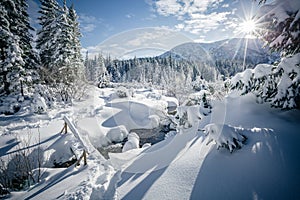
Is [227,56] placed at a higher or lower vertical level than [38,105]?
higher

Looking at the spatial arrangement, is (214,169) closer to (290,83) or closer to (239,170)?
(239,170)

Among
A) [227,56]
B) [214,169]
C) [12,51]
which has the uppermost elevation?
[227,56]

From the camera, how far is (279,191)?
2562 millimetres

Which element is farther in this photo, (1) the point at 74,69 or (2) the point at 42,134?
(1) the point at 74,69

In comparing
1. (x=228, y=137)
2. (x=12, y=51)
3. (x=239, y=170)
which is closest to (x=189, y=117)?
(x=228, y=137)

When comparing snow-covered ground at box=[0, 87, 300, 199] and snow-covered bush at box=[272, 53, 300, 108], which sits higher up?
snow-covered bush at box=[272, 53, 300, 108]

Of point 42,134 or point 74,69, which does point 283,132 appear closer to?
point 42,134

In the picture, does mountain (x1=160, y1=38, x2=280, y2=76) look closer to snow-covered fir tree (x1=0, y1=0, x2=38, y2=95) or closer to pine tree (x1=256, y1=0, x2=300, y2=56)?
snow-covered fir tree (x1=0, y1=0, x2=38, y2=95)

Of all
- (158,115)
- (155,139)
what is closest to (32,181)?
(155,139)

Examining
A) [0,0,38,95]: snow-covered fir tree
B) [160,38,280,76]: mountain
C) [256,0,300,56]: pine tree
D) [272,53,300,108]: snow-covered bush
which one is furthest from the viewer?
[160,38,280,76]: mountain

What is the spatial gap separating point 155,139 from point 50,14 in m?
18.6

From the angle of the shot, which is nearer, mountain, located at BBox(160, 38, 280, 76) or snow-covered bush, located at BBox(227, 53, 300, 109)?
snow-covered bush, located at BBox(227, 53, 300, 109)

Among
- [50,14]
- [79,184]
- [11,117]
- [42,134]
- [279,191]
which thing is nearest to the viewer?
[279,191]

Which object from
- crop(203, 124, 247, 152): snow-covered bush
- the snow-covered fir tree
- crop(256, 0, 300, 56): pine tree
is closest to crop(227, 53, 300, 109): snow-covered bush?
crop(256, 0, 300, 56): pine tree
